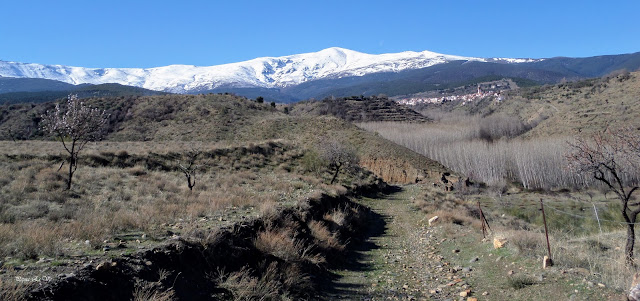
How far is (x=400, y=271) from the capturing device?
1001 centimetres

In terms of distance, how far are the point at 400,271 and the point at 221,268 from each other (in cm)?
497

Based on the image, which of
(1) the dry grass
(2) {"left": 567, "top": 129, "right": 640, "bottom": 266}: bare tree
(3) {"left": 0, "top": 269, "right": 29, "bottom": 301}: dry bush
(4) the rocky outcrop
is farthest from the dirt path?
(4) the rocky outcrop


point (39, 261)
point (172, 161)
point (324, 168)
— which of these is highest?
point (39, 261)

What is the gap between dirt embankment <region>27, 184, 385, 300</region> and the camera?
16.9ft

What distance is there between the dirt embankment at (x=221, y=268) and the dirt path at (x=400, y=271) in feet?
2.30

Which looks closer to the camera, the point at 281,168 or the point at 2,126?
the point at 281,168

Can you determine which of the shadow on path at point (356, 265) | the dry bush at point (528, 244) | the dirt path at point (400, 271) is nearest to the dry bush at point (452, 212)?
the dirt path at point (400, 271)

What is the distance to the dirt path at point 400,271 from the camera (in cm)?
813

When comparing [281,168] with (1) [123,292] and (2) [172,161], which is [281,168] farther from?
(1) [123,292]

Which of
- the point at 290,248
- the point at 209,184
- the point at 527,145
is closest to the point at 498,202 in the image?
the point at 209,184

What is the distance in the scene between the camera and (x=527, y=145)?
60.8 meters

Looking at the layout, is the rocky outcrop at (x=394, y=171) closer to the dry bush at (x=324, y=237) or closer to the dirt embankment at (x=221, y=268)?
the dry bush at (x=324, y=237)

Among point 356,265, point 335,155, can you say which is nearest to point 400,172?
point 335,155

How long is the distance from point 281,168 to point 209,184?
14338mm
